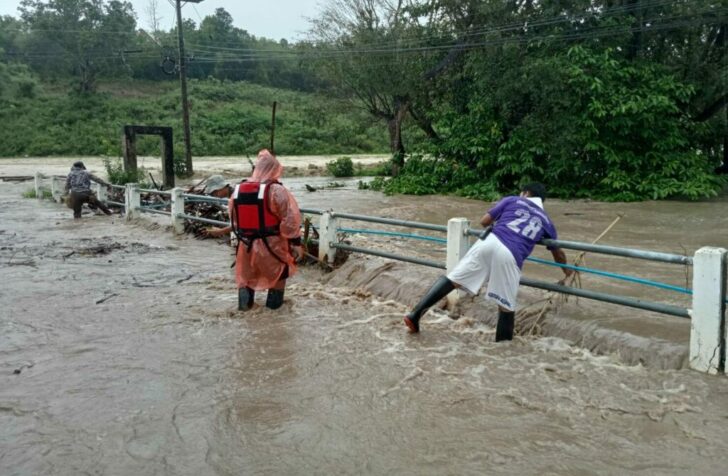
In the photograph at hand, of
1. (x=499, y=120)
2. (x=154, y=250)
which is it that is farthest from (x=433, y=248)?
(x=499, y=120)

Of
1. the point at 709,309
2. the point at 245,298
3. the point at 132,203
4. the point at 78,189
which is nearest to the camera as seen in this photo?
the point at 709,309

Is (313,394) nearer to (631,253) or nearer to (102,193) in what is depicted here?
(631,253)

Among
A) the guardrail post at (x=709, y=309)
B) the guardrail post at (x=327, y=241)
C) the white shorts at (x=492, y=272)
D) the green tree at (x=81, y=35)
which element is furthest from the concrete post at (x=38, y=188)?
the green tree at (x=81, y=35)

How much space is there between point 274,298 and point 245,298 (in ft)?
1.02

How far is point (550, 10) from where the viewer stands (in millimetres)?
20891

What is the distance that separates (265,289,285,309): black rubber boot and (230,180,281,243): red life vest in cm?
68

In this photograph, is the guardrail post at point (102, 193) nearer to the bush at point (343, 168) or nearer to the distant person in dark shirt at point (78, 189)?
the distant person in dark shirt at point (78, 189)

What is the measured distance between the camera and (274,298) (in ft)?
22.8

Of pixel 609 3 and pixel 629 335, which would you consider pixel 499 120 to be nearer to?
pixel 609 3

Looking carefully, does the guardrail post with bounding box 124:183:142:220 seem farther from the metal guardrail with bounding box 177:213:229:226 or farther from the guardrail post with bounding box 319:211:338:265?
the guardrail post with bounding box 319:211:338:265

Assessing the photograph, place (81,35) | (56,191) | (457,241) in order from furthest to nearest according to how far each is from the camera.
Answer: (81,35) → (56,191) → (457,241)

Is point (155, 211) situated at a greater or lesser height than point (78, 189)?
lesser

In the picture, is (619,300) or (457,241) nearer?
(619,300)

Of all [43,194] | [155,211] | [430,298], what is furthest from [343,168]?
[430,298]
